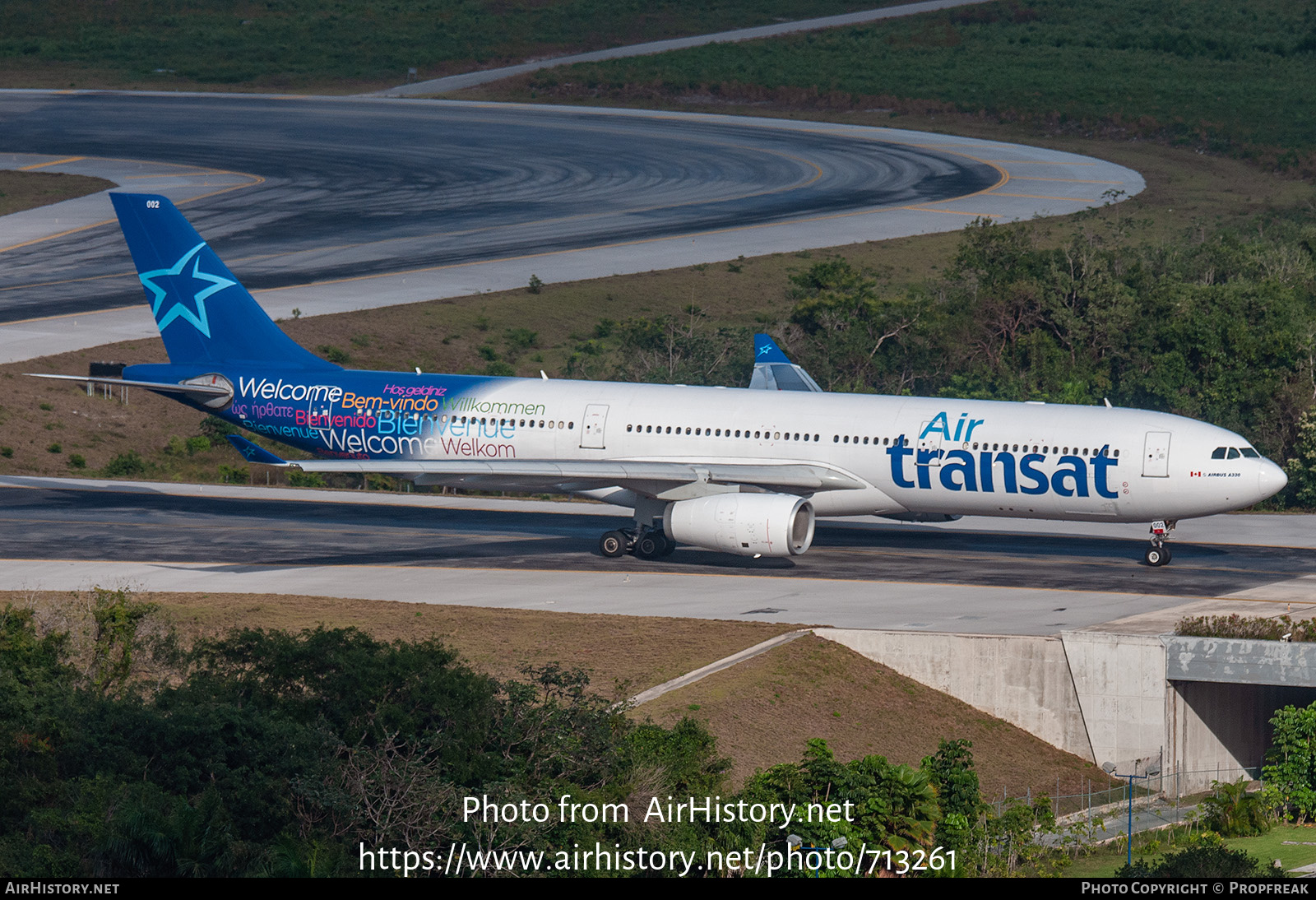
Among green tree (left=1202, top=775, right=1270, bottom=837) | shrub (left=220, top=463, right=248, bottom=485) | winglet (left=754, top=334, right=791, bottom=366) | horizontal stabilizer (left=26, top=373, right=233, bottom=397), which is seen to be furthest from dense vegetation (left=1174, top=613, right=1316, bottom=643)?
shrub (left=220, top=463, right=248, bottom=485)

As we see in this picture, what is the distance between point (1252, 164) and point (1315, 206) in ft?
49.3

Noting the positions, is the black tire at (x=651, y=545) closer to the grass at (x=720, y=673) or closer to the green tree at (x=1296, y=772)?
the grass at (x=720, y=673)

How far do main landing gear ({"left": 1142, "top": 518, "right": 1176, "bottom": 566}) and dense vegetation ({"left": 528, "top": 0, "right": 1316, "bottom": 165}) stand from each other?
2932 inches

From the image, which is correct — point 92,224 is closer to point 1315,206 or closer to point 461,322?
point 461,322

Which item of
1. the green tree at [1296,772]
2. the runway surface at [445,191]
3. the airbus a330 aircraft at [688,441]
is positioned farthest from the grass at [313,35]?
the green tree at [1296,772]

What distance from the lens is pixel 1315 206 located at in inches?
3730

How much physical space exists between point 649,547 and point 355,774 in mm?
19878

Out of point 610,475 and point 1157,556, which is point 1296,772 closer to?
point 1157,556

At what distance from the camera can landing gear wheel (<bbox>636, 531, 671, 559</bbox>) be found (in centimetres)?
4469

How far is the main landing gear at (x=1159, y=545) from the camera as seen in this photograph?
141 ft

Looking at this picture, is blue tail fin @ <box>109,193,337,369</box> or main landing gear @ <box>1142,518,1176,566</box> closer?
main landing gear @ <box>1142,518,1176,566</box>

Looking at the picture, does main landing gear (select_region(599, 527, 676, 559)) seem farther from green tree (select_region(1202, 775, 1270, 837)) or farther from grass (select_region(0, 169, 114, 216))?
grass (select_region(0, 169, 114, 216))

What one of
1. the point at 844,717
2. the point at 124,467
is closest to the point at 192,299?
the point at 124,467

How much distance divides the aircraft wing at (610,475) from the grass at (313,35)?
98.7m
